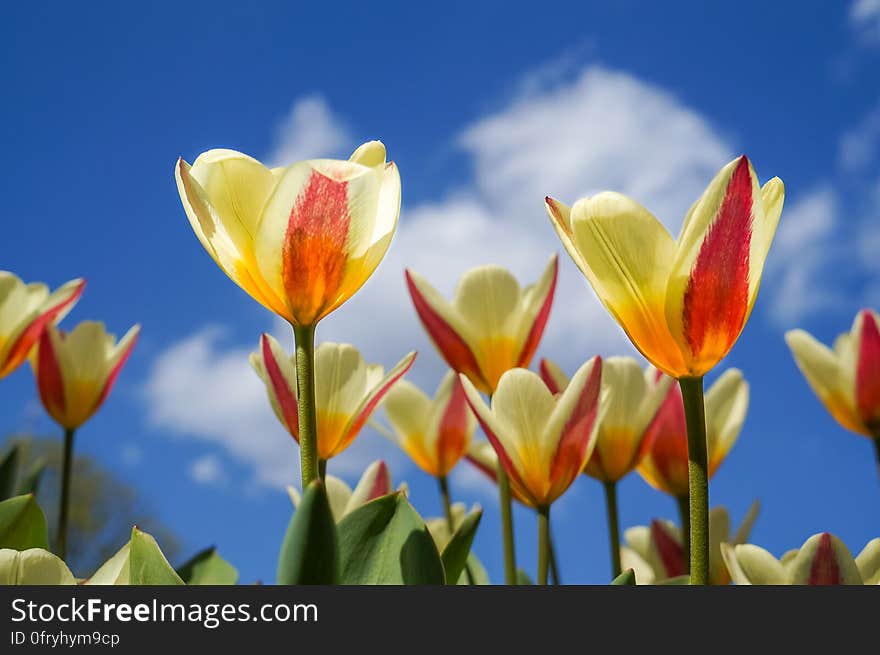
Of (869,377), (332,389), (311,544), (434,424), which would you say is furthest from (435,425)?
(311,544)

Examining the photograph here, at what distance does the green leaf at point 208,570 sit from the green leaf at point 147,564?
1.33ft

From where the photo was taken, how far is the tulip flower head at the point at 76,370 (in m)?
1.85

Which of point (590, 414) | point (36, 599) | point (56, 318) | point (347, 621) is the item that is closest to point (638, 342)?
point (590, 414)

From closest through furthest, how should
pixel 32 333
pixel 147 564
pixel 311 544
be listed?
pixel 311 544, pixel 147 564, pixel 32 333

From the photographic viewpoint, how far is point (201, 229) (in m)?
0.85

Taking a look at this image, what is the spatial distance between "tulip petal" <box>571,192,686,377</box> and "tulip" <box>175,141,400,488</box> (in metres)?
0.18

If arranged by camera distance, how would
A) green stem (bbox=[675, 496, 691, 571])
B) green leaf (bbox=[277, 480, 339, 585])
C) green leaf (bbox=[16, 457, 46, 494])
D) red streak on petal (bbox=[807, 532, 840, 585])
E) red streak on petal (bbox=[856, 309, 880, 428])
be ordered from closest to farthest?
green leaf (bbox=[277, 480, 339, 585]), red streak on petal (bbox=[807, 532, 840, 585]), green stem (bbox=[675, 496, 691, 571]), green leaf (bbox=[16, 457, 46, 494]), red streak on petal (bbox=[856, 309, 880, 428])

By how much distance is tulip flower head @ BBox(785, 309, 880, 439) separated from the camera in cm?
169

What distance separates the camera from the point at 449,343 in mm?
1445

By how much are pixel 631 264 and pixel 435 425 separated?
94cm

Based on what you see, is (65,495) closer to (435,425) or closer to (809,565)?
(435,425)

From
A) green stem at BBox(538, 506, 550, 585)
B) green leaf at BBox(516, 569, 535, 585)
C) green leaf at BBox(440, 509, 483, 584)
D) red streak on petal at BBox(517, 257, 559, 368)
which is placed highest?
red streak on petal at BBox(517, 257, 559, 368)

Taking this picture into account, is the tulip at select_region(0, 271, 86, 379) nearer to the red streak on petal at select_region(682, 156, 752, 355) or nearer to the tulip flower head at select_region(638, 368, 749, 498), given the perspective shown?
the tulip flower head at select_region(638, 368, 749, 498)

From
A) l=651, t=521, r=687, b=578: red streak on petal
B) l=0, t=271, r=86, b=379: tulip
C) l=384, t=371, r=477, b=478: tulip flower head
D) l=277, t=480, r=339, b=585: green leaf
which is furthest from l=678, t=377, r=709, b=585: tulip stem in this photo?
l=0, t=271, r=86, b=379: tulip
